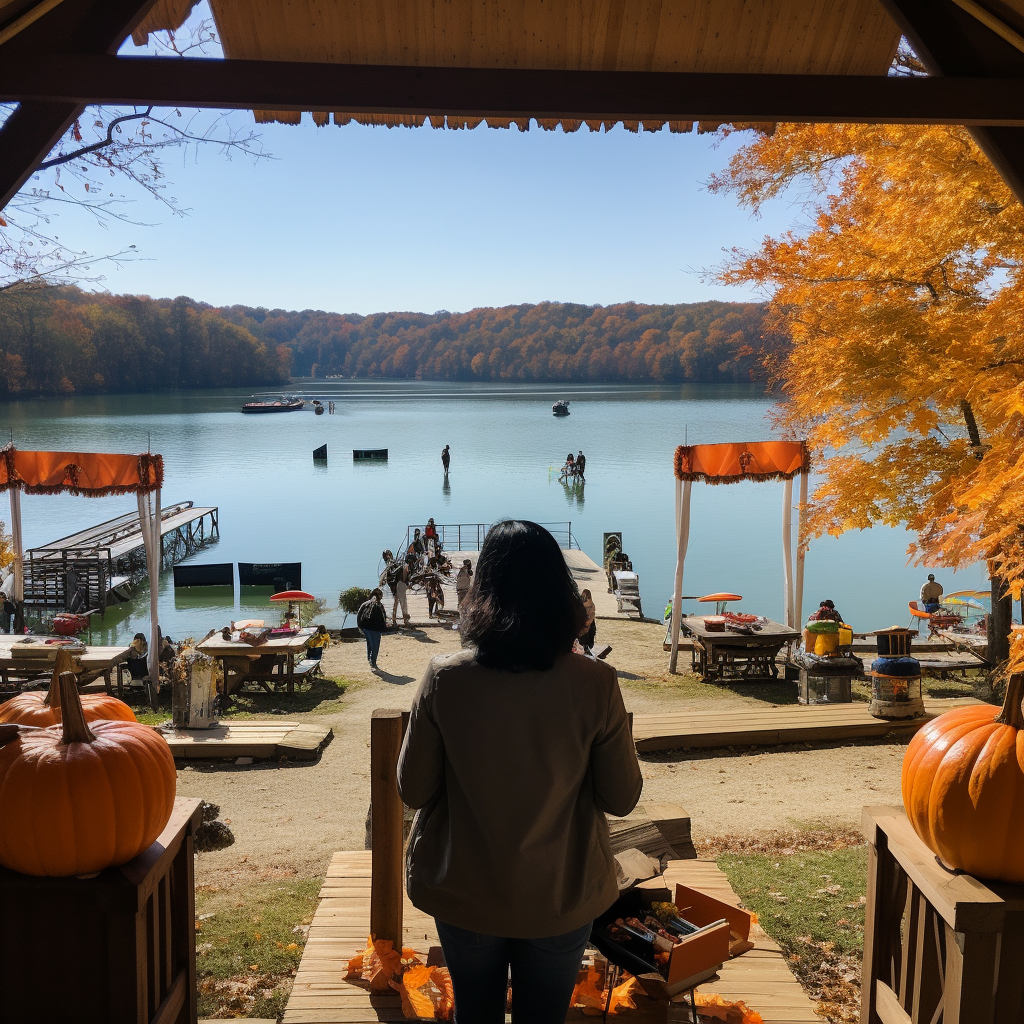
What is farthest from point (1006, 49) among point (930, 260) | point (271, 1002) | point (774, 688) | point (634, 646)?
point (634, 646)

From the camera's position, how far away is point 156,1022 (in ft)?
7.71

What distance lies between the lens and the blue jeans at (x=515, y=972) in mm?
2012

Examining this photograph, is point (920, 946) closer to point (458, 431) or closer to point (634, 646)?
point (634, 646)

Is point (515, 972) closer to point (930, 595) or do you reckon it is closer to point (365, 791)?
point (365, 791)

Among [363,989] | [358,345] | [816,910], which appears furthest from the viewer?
[358,345]

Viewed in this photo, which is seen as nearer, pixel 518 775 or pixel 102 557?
pixel 518 775

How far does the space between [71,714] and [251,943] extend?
108 inches

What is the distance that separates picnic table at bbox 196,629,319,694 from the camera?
12570 millimetres

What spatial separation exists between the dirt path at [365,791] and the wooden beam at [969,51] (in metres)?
4.87

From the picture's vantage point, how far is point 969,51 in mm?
3535

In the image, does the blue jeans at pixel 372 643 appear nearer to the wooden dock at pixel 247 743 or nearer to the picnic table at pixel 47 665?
the picnic table at pixel 47 665

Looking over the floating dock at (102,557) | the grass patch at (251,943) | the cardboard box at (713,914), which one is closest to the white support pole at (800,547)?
the grass patch at (251,943)

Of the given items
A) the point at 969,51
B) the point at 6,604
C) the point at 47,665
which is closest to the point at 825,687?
the point at 969,51

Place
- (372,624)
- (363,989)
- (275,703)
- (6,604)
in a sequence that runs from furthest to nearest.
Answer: (6,604) < (372,624) < (275,703) < (363,989)
